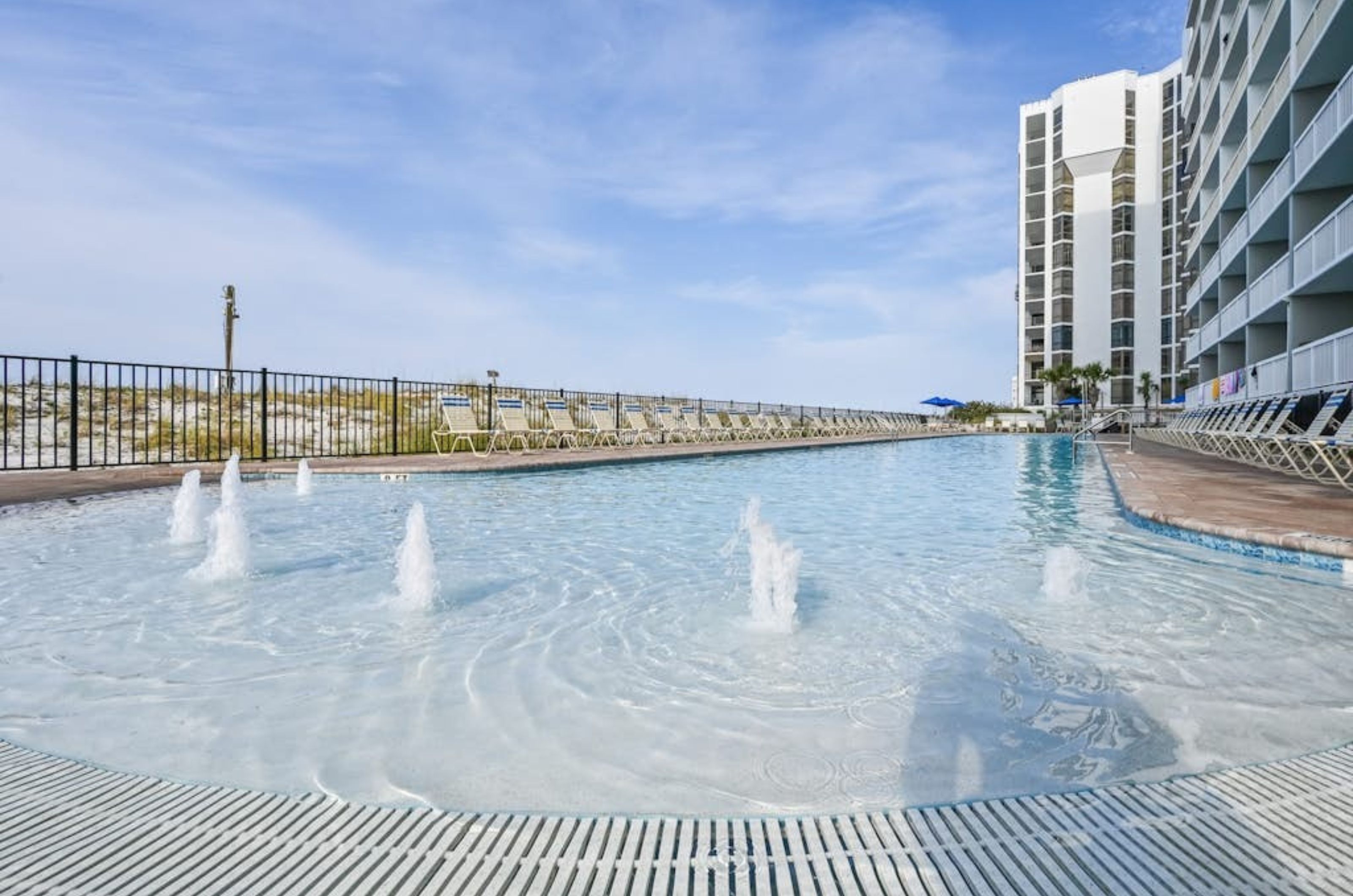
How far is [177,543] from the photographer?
5.42m

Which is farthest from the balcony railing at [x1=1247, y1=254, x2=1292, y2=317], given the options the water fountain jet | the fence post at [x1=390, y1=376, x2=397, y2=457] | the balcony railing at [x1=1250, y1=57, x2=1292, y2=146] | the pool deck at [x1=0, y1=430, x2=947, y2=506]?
the water fountain jet

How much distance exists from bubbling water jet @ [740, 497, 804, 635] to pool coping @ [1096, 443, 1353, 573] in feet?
9.86

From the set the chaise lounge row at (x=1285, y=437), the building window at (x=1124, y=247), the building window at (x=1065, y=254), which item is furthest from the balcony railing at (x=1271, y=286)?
the building window at (x=1065, y=254)

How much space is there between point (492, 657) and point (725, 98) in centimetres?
1948

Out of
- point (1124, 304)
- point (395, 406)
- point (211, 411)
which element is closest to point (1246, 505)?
point (395, 406)

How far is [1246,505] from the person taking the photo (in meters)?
6.05

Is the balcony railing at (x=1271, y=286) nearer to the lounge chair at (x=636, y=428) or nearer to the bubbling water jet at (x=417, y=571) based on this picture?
the lounge chair at (x=636, y=428)

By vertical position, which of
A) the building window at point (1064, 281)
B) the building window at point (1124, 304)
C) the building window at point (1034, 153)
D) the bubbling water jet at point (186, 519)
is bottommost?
the bubbling water jet at point (186, 519)

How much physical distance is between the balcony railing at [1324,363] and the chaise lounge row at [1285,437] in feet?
1.02

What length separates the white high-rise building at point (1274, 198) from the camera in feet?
41.4

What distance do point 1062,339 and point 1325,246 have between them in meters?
48.7

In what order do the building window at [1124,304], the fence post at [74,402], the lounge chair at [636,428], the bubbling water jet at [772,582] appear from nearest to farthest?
the bubbling water jet at [772,582], the fence post at [74,402], the lounge chair at [636,428], the building window at [1124,304]

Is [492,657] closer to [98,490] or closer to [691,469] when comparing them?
[98,490]

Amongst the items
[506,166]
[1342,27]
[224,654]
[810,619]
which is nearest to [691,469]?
[810,619]
